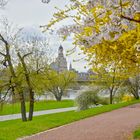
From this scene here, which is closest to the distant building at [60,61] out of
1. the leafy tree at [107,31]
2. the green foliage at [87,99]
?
the green foliage at [87,99]

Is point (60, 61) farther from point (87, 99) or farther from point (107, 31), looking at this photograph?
point (107, 31)

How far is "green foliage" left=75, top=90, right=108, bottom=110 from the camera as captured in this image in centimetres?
3241

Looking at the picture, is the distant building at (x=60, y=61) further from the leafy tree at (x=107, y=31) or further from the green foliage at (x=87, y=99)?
the leafy tree at (x=107, y=31)

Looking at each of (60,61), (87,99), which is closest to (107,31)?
(87,99)

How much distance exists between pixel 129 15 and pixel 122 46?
3.77m

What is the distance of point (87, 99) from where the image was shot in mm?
32938

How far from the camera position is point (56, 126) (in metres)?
15.0

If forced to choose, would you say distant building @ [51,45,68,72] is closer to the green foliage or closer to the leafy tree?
the green foliage

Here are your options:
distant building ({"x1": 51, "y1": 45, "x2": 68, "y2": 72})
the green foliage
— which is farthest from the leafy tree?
the green foliage

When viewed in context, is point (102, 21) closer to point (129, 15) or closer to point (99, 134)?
point (129, 15)

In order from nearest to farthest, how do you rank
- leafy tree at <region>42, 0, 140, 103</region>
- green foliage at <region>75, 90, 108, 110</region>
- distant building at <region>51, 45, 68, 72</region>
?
leafy tree at <region>42, 0, 140, 103</region> → distant building at <region>51, 45, 68, 72</region> → green foliage at <region>75, 90, 108, 110</region>

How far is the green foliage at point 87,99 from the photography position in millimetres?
32406

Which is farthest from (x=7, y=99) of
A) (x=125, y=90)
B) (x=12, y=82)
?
(x=125, y=90)

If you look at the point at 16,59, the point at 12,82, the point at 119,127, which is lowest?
the point at 119,127
